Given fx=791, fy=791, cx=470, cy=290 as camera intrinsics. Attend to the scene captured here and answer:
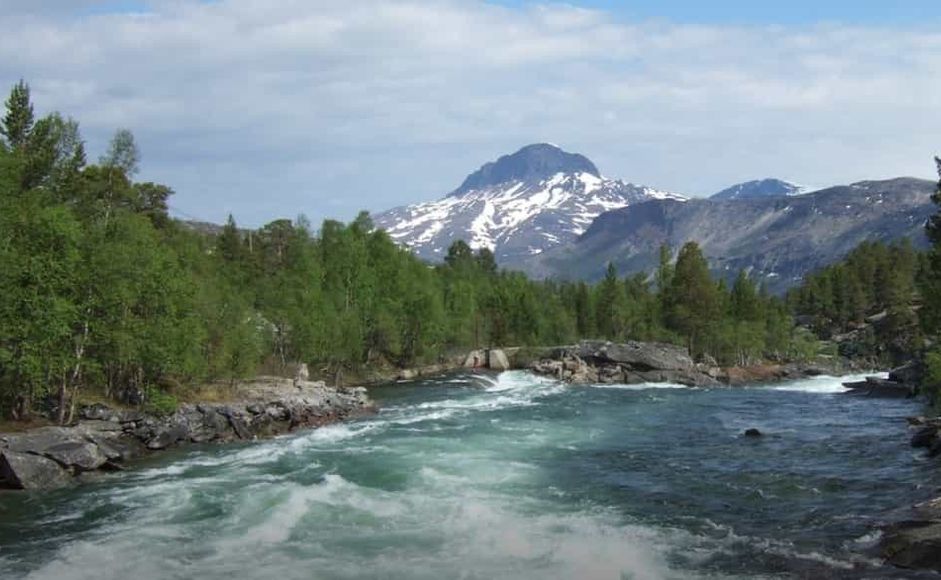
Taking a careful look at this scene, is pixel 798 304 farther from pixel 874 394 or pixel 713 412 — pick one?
pixel 713 412

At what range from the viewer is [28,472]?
32.6 meters

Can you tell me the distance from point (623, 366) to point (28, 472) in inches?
2741

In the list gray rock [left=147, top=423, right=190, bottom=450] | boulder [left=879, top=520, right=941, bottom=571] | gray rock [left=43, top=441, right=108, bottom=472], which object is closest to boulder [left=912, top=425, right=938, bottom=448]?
boulder [left=879, top=520, right=941, bottom=571]

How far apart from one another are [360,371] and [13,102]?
40804mm

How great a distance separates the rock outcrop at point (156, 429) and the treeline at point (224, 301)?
1.90 m

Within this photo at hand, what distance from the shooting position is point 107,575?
22.4 metres

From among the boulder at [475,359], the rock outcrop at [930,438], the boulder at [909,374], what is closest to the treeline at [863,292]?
the boulder at [909,374]

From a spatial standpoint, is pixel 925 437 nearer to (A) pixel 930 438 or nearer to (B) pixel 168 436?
(A) pixel 930 438

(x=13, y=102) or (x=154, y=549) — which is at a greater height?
(x=13, y=102)

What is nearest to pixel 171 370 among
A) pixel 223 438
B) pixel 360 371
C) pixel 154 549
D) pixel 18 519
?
pixel 223 438

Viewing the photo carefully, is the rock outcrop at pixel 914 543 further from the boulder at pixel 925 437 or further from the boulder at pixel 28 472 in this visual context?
the boulder at pixel 28 472

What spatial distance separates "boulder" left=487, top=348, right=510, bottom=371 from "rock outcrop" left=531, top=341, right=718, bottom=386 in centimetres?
461

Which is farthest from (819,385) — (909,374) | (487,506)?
(487,506)

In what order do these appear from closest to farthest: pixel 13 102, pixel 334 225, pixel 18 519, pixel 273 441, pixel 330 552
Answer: pixel 330 552 → pixel 18 519 → pixel 273 441 → pixel 13 102 → pixel 334 225
